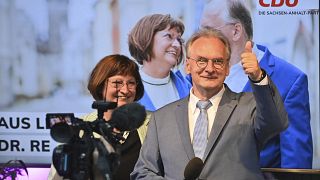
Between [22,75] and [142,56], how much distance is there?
28.8 inches

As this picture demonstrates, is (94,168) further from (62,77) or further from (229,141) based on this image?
(62,77)

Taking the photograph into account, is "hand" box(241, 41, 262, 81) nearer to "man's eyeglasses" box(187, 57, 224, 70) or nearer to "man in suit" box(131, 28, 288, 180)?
"man in suit" box(131, 28, 288, 180)

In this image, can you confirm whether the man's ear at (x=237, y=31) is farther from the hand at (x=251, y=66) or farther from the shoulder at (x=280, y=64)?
the hand at (x=251, y=66)

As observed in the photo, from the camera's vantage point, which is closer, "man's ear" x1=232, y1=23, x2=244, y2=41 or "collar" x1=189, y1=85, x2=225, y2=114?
"collar" x1=189, y1=85, x2=225, y2=114

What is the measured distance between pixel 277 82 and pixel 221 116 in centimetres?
101

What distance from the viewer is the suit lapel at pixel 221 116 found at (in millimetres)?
2066

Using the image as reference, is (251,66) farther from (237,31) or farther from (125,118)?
(237,31)

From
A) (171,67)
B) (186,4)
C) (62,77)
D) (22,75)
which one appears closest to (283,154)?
(171,67)

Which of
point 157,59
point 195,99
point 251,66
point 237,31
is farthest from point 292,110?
point 251,66

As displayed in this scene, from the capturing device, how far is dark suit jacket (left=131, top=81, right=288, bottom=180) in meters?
2.00

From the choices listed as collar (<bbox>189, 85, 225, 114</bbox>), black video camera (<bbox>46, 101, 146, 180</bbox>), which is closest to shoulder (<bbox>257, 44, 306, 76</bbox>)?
collar (<bbox>189, 85, 225, 114</bbox>)

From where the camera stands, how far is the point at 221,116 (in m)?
2.11

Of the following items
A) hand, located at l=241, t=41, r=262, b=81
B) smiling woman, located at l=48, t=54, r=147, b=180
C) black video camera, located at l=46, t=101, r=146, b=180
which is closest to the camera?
black video camera, located at l=46, t=101, r=146, b=180

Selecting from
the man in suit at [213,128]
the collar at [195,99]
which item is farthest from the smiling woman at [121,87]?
the collar at [195,99]
